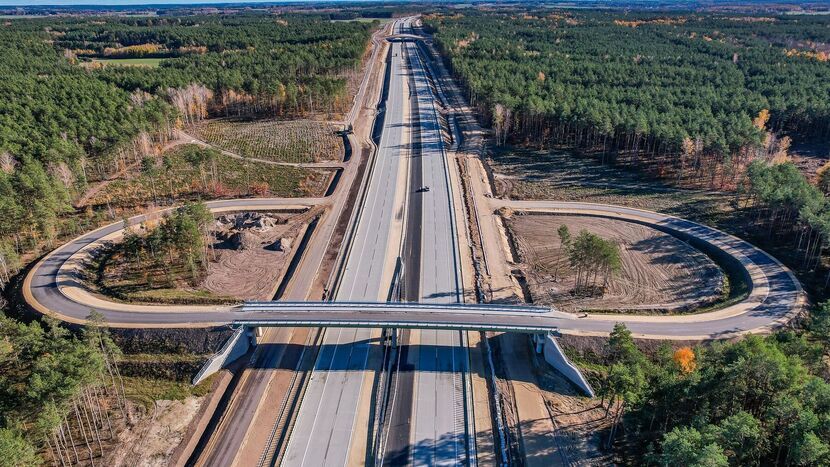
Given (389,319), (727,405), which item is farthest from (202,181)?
(727,405)

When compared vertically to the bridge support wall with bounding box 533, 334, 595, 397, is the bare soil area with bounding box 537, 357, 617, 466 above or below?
below

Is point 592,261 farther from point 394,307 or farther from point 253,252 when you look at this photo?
point 253,252

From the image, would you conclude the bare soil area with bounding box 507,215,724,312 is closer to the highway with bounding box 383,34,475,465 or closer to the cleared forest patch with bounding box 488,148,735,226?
the cleared forest patch with bounding box 488,148,735,226

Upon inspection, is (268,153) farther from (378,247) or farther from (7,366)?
(7,366)

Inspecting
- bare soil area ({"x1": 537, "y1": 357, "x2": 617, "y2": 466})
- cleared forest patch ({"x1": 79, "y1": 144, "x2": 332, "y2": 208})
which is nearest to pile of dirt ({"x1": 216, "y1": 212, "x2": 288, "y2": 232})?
cleared forest patch ({"x1": 79, "y1": 144, "x2": 332, "y2": 208})

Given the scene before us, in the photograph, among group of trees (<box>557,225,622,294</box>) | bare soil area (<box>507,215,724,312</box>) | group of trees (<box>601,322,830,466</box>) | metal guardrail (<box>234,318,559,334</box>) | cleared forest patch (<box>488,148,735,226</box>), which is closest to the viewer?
group of trees (<box>601,322,830,466</box>)

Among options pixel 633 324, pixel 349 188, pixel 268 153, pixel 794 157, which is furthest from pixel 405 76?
pixel 633 324

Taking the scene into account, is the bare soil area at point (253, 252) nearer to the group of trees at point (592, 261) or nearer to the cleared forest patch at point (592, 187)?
the group of trees at point (592, 261)
